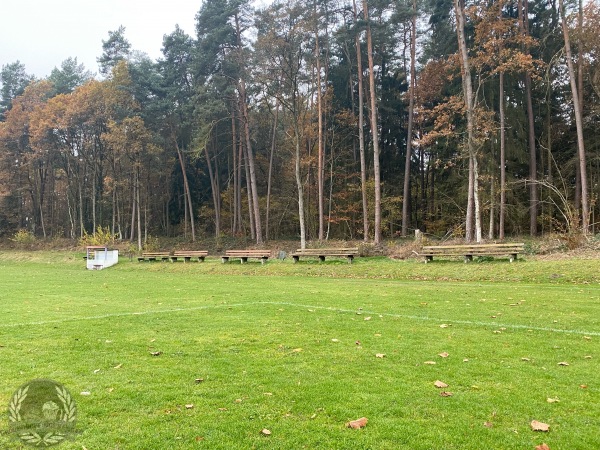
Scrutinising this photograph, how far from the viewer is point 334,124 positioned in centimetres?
3450

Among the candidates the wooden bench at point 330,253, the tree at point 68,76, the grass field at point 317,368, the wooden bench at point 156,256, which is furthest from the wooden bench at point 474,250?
the tree at point 68,76

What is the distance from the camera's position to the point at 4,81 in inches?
1902

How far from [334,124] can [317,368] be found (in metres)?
31.6

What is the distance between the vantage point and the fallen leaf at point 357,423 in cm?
325

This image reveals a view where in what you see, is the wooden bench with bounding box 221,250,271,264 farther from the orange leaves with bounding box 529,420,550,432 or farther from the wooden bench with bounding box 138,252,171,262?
the orange leaves with bounding box 529,420,550,432

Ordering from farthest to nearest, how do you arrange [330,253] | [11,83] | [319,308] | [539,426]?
[11,83], [330,253], [319,308], [539,426]

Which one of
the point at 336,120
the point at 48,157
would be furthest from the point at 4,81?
the point at 336,120

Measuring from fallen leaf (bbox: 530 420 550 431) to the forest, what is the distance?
51.8 feet

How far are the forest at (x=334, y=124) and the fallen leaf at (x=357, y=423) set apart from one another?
1650 centimetres

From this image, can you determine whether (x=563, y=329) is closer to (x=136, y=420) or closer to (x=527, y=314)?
(x=527, y=314)

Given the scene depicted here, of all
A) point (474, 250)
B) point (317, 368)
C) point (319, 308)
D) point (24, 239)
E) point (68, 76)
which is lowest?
point (319, 308)

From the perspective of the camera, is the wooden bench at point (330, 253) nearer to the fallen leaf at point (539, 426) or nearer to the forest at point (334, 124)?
the forest at point (334, 124)

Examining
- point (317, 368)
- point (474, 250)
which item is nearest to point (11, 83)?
point (474, 250)

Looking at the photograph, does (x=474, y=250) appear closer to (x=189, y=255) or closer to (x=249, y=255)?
(x=249, y=255)
